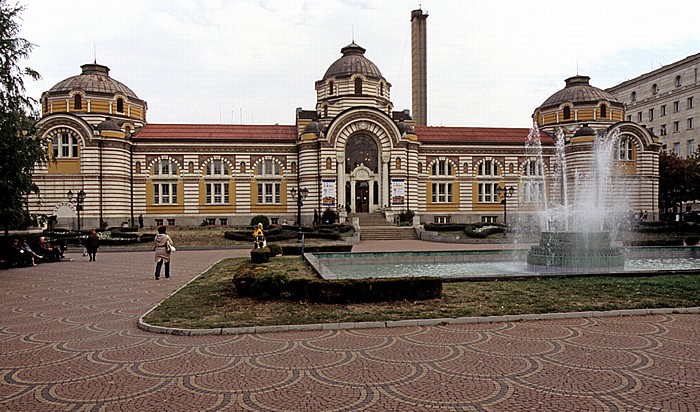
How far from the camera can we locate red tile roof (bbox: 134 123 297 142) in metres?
47.5

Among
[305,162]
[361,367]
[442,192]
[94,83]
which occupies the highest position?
[94,83]

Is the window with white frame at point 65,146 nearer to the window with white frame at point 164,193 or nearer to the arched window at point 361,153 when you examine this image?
the window with white frame at point 164,193

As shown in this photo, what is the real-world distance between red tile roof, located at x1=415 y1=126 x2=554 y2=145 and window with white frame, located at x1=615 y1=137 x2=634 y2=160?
21.1ft

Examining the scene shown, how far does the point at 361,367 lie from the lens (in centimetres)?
691

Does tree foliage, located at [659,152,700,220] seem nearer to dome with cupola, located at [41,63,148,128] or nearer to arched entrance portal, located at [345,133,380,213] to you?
arched entrance portal, located at [345,133,380,213]

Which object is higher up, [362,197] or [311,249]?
[362,197]

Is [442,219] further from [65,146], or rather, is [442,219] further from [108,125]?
[65,146]

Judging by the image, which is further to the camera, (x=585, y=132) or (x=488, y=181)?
(x=488, y=181)

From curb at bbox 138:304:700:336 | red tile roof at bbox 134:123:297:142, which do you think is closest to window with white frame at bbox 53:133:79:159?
red tile roof at bbox 134:123:297:142

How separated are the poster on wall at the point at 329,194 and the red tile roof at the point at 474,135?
1073 centimetres

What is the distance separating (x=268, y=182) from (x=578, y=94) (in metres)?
A: 35.1

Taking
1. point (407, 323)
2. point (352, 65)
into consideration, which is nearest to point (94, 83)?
point (352, 65)

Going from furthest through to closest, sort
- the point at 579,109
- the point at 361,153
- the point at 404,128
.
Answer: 1. the point at 579,109
2. the point at 404,128
3. the point at 361,153

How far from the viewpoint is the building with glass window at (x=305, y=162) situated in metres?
43.8
